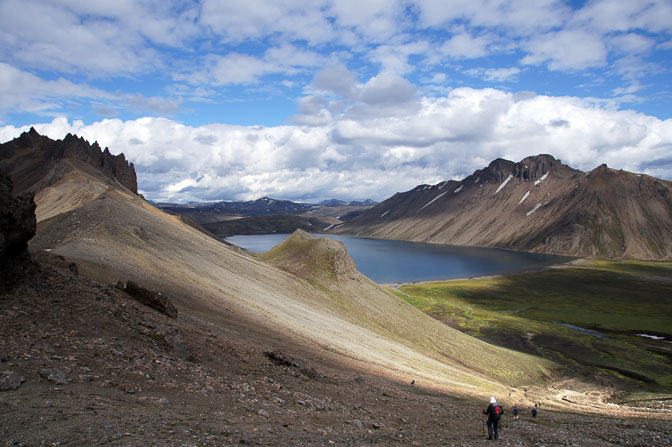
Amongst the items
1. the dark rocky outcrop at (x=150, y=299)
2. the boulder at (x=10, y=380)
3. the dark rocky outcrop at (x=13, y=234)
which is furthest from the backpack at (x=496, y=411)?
the dark rocky outcrop at (x=13, y=234)

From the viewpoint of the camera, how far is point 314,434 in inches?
516

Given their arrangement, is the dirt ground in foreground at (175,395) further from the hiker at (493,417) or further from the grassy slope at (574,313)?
the grassy slope at (574,313)

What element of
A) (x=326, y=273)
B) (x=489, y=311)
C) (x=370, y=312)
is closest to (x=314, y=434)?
(x=370, y=312)

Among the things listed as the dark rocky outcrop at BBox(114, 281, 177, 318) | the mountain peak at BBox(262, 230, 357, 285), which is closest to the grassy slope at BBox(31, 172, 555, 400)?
the mountain peak at BBox(262, 230, 357, 285)

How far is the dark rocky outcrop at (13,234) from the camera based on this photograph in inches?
616

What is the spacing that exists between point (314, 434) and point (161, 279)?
26675 mm

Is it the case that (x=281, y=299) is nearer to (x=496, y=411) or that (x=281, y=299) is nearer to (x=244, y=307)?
(x=244, y=307)

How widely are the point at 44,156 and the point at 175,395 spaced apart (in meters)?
147

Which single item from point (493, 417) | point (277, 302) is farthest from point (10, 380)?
point (277, 302)

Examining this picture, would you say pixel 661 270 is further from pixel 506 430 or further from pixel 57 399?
pixel 57 399

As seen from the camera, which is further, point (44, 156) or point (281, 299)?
point (44, 156)

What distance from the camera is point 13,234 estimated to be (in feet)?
53.8

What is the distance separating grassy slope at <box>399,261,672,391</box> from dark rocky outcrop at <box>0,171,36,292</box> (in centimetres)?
7231

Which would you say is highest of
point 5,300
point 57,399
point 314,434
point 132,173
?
point 132,173
